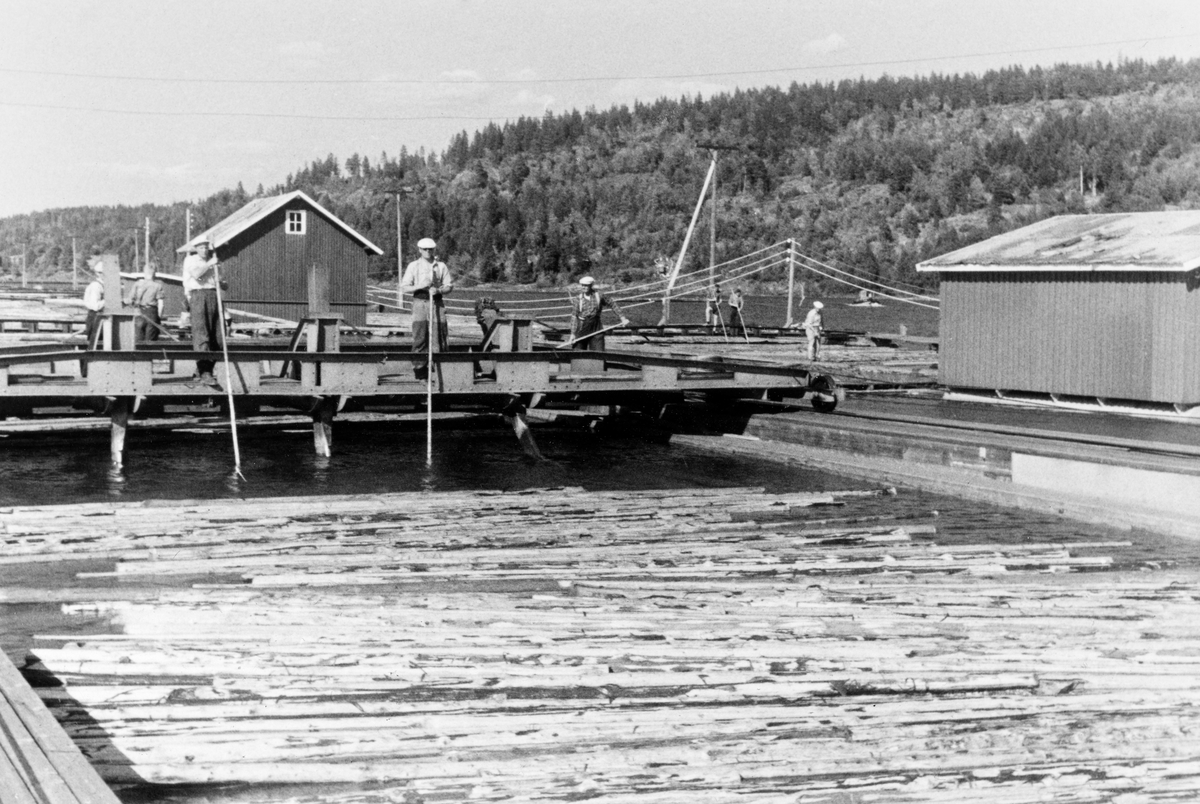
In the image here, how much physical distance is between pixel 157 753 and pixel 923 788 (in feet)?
11.1

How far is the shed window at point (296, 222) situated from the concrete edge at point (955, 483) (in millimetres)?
35165

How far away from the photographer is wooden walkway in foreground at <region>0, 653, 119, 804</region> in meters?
5.37

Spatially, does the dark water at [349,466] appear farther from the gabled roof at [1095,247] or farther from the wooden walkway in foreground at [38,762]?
the wooden walkway in foreground at [38,762]

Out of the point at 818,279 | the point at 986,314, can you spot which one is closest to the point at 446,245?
the point at 818,279

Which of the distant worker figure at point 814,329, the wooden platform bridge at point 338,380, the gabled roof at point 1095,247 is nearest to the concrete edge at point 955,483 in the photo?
the wooden platform bridge at point 338,380

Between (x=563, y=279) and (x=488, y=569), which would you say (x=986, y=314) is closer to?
(x=488, y=569)

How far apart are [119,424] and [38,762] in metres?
11.8

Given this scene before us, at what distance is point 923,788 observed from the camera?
20.7ft

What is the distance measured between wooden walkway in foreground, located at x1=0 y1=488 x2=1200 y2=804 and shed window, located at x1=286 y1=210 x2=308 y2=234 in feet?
139

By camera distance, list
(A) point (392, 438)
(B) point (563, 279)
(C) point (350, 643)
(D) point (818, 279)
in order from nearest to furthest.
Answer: (C) point (350, 643) < (A) point (392, 438) < (D) point (818, 279) < (B) point (563, 279)

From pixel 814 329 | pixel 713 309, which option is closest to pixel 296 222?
pixel 713 309

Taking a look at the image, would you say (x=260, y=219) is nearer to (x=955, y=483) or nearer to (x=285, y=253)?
(x=285, y=253)

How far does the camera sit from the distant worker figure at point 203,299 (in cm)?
1708

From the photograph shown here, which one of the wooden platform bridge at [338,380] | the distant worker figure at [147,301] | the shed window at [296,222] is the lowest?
the wooden platform bridge at [338,380]
